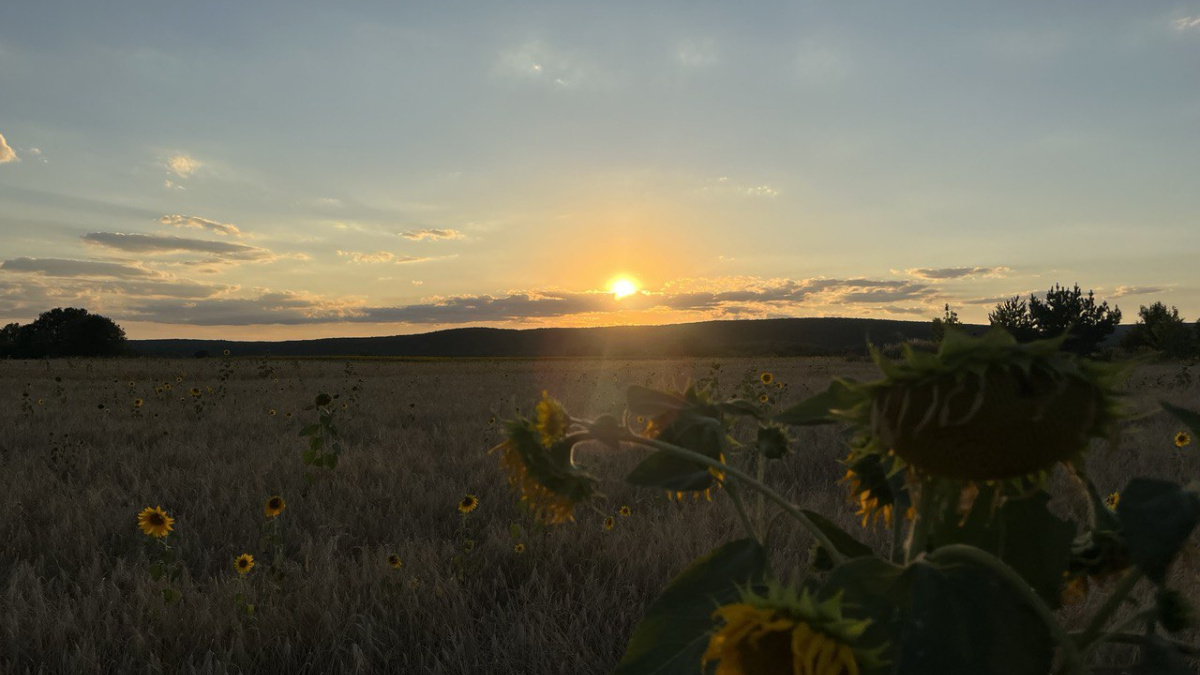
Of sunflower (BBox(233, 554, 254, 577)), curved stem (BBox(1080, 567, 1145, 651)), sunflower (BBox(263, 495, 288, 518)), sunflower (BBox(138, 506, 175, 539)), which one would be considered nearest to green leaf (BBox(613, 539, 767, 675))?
curved stem (BBox(1080, 567, 1145, 651))

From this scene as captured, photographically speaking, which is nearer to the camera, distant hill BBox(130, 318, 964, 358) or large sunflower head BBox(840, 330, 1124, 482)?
large sunflower head BBox(840, 330, 1124, 482)

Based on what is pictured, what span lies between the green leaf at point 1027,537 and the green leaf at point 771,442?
0.62 metres

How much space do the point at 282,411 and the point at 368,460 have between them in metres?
4.25

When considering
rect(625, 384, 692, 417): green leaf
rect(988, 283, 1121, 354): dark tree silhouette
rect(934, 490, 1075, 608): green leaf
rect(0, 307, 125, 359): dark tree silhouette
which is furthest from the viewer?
rect(0, 307, 125, 359): dark tree silhouette

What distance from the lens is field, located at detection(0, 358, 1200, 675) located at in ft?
8.08

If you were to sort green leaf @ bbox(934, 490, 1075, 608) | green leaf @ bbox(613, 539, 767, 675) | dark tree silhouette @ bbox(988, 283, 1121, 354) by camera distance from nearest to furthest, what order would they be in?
1. green leaf @ bbox(934, 490, 1075, 608)
2. green leaf @ bbox(613, 539, 767, 675)
3. dark tree silhouette @ bbox(988, 283, 1121, 354)

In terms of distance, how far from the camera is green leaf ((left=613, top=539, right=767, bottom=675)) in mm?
979

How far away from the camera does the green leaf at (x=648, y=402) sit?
3.64 ft

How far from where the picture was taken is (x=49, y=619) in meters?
2.62

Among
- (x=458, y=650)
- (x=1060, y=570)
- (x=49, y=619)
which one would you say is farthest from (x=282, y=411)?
(x=1060, y=570)

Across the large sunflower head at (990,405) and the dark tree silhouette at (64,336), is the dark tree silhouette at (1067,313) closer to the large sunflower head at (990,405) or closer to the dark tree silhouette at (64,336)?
the large sunflower head at (990,405)

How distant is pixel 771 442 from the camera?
1.53 metres

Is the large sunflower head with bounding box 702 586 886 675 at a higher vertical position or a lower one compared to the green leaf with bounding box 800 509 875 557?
higher

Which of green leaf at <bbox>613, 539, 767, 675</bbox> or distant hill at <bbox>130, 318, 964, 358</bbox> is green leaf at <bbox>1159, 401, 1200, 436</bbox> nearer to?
green leaf at <bbox>613, 539, 767, 675</bbox>
